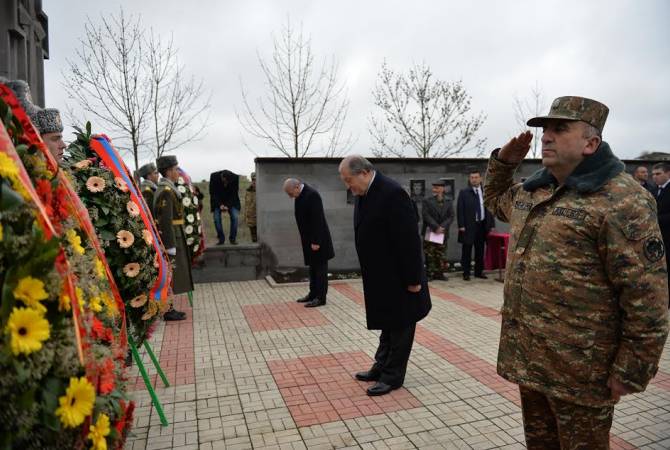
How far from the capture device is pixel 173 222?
6570 mm

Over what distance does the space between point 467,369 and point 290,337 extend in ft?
7.28

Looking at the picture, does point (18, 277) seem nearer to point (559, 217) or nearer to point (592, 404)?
point (559, 217)

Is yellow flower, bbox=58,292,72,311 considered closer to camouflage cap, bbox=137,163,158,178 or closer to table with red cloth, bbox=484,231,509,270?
camouflage cap, bbox=137,163,158,178

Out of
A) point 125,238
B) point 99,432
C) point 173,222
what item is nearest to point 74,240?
point 99,432

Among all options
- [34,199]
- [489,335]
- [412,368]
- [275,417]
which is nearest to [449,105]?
[489,335]

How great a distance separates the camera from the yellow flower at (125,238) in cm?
344

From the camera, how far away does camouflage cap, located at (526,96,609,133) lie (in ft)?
7.48

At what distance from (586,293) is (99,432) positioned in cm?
203

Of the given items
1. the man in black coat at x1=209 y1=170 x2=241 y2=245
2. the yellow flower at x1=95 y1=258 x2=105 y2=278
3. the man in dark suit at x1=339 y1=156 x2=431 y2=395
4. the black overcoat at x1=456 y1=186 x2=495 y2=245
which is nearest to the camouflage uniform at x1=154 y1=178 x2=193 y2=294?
the man in dark suit at x1=339 y1=156 x2=431 y2=395

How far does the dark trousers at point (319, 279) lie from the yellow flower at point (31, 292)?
6.34 metres

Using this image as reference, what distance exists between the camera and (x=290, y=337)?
604 centimetres

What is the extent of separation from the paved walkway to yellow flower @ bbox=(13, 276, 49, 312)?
247 centimetres

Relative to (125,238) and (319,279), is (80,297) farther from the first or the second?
(319,279)

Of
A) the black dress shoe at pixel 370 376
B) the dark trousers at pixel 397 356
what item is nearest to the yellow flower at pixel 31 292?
the dark trousers at pixel 397 356
